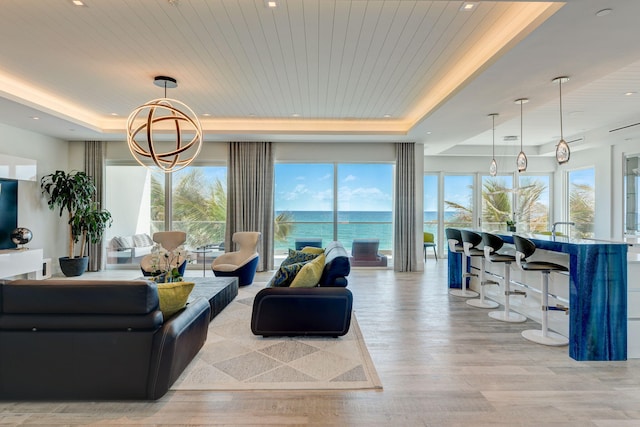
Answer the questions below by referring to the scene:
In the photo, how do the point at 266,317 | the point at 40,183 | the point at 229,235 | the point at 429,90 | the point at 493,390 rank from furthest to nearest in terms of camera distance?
the point at 229,235
the point at 40,183
the point at 429,90
the point at 266,317
the point at 493,390

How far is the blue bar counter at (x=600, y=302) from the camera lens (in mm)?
3006

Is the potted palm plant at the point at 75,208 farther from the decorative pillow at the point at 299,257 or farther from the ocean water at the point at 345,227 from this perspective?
the decorative pillow at the point at 299,257

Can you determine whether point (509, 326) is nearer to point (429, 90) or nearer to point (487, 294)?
point (487, 294)

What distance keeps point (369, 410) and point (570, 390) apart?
1518 mm

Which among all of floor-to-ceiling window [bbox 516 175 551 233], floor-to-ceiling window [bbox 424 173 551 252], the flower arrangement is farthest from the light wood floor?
floor-to-ceiling window [bbox 516 175 551 233]

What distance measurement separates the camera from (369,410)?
7.50ft

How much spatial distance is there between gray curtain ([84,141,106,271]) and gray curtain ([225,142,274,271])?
264 centimetres

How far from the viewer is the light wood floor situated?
2.18 metres

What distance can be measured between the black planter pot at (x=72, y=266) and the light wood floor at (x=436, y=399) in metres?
4.99

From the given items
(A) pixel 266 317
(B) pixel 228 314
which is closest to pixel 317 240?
A: (B) pixel 228 314

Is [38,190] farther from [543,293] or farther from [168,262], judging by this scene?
[543,293]

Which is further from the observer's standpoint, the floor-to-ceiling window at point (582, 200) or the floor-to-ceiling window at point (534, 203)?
the floor-to-ceiling window at point (534, 203)

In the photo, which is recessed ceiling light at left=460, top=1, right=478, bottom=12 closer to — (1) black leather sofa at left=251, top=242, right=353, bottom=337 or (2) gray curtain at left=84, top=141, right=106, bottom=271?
(1) black leather sofa at left=251, top=242, right=353, bottom=337

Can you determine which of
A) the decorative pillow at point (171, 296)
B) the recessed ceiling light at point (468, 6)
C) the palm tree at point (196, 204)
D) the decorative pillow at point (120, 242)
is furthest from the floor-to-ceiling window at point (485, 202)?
the decorative pillow at point (171, 296)
